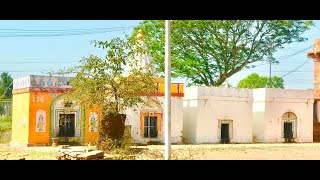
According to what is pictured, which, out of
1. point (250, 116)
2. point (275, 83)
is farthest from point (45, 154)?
point (275, 83)

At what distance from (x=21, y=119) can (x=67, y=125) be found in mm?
1720

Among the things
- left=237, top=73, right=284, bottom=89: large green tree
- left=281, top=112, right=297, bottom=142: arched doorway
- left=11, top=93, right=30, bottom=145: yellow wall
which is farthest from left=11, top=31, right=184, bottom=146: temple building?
left=237, top=73, right=284, bottom=89: large green tree

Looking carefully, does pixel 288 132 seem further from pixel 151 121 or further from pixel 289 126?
pixel 151 121

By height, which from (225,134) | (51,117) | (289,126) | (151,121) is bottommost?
(225,134)

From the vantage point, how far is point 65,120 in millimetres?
17641

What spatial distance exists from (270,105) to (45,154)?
11290mm

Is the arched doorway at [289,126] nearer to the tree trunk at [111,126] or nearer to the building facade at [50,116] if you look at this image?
the building facade at [50,116]

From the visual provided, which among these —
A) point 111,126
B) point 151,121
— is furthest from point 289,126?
point 111,126

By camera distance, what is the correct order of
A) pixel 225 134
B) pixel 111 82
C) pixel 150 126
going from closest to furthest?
pixel 111 82 → pixel 150 126 → pixel 225 134

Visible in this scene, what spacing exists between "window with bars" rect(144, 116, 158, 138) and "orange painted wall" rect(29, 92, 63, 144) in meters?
3.72

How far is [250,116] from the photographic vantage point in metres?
21.1
